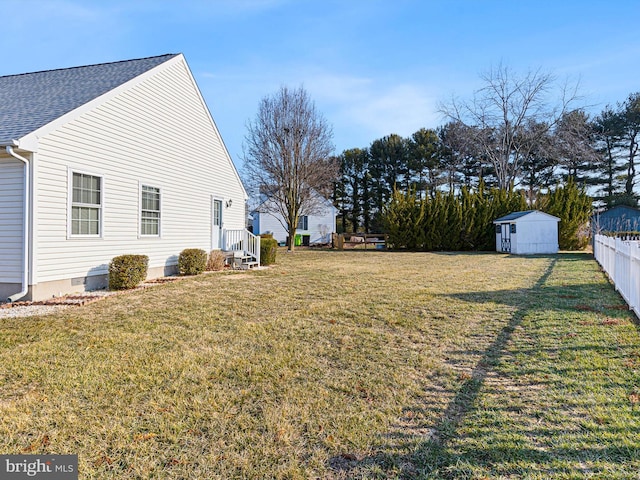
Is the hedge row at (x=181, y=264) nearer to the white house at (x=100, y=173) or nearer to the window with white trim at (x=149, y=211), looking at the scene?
the white house at (x=100, y=173)

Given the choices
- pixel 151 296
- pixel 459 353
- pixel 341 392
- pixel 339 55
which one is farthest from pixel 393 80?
pixel 341 392

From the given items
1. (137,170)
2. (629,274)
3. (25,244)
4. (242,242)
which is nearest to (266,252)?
(242,242)

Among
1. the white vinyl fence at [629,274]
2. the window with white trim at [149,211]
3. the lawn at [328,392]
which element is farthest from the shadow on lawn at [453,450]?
the window with white trim at [149,211]

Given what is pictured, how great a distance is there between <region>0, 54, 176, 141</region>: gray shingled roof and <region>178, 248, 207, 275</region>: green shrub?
14.4ft

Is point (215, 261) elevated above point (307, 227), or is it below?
below

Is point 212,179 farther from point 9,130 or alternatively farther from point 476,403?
point 476,403

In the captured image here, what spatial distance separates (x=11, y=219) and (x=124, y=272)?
2164 mm

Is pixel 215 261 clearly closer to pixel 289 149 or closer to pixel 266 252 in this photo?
pixel 266 252

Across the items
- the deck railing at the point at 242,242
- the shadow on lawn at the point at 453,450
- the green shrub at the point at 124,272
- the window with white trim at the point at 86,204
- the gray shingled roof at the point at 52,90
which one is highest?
the gray shingled roof at the point at 52,90

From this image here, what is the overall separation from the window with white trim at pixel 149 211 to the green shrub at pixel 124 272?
1374mm

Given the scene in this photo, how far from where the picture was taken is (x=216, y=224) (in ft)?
42.8

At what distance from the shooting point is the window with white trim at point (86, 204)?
7469 mm

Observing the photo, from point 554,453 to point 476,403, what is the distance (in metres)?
0.68

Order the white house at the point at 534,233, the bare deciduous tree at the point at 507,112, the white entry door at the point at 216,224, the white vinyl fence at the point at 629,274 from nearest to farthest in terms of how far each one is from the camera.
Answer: the white vinyl fence at the point at 629,274 → the white entry door at the point at 216,224 → the white house at the point at 534,233 → the bare deciduous tree at the point at 507,112
